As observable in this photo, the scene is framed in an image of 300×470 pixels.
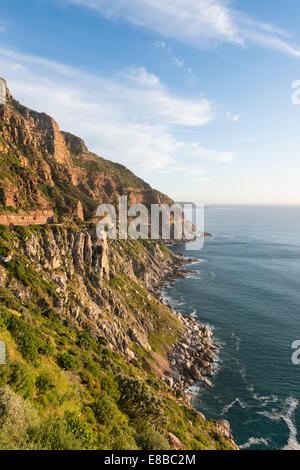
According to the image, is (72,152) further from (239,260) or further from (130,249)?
(239,260)

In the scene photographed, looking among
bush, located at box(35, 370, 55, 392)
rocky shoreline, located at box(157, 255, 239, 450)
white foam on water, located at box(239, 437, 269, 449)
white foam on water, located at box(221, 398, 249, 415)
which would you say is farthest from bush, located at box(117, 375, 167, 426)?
white foam on water, located at box(221, 398, 249, 415)

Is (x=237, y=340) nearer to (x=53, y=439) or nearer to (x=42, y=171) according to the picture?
(x=53, y=439)

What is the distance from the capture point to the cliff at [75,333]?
48.5 feet

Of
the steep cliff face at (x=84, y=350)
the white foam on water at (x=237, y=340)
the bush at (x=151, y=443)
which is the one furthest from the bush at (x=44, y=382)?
the white foam on water at (x=237, y=340)

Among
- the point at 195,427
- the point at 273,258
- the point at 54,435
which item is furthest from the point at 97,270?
the point at 273,258

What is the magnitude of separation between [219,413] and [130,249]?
267ft

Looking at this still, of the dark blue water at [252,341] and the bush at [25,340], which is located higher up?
the bush at [25,340]

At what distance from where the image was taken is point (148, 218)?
197500 millimetres

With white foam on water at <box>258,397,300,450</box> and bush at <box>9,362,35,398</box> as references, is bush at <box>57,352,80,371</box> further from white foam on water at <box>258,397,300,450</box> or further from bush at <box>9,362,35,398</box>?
Answer: white foam on water at <box>258,397,300,450</box>

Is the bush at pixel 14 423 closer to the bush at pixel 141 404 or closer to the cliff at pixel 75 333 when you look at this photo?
the cliff at pixel 75 333

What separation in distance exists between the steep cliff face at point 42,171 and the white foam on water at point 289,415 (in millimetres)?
72203

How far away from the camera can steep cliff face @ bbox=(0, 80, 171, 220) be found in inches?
2714

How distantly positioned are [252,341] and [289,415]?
73.6 ft

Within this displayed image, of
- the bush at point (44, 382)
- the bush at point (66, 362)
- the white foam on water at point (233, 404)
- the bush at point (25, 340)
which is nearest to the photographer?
the bush at point (44, 382)
